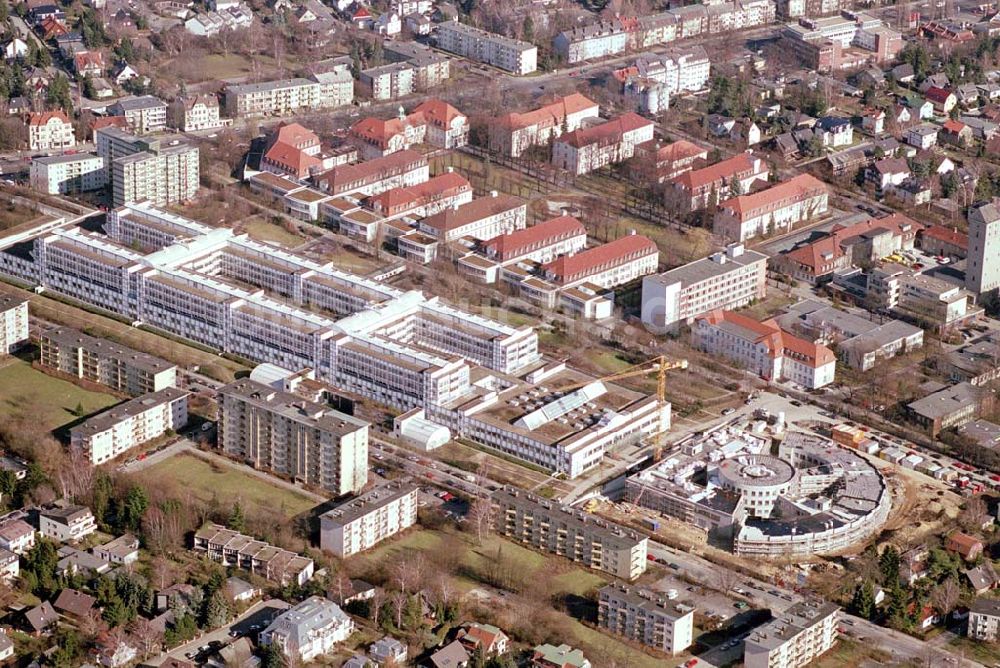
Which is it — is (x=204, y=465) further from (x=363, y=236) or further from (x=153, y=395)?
(x=363, y=236)

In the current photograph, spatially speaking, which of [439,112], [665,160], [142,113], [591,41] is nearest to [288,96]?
[142,113]

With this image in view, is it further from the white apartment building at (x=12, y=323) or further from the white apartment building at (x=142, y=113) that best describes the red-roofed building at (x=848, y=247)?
the white apartment building at (x=142, y=113)

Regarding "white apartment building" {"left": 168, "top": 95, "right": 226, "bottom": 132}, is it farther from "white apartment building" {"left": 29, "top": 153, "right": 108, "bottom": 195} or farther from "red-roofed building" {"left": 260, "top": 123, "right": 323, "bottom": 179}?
"white apartment building" {"left": 29, "top": 153, "right": 108, "bottom": 195}

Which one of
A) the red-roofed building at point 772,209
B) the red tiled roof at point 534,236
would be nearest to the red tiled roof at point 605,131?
the red-roofed building at point 772,209

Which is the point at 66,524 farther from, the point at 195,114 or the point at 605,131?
the point at 605,131

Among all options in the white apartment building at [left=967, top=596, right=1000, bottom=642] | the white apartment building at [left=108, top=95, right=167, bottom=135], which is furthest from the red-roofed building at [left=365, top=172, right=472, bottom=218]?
the white apartment building at [left=967, top=596, right=1000, bottom=642]
